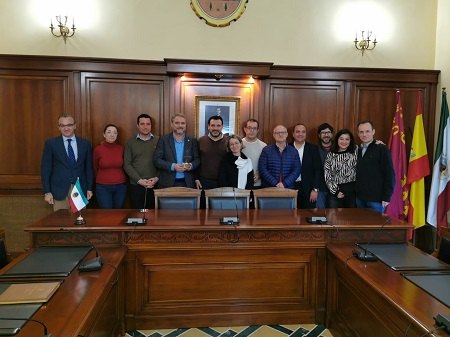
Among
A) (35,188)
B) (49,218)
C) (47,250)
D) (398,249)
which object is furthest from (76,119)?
(398,249)

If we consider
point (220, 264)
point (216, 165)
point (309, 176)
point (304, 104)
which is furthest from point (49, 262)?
point (304, 104)

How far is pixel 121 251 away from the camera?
215 cm

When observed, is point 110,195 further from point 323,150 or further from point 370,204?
point 370,204

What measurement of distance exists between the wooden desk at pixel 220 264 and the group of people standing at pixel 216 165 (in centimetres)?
91

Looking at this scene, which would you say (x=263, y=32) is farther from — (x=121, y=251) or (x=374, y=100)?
(x=121, y=251)

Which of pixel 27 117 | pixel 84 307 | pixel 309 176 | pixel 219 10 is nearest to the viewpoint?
pixel 84 307

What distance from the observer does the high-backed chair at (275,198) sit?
308cm

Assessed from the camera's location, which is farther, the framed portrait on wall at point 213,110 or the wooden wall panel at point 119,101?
the framed portrait on wall at point 213,110

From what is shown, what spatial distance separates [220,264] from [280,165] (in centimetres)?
150

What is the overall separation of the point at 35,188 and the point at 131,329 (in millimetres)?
2428

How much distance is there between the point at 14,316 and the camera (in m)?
1.27

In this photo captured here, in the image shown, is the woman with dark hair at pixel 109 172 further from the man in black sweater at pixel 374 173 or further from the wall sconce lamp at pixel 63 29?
the man in black sweater at pixel 374 173

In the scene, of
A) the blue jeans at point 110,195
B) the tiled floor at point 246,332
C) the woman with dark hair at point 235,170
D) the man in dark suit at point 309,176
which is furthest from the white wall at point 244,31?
the tiled floor at point 246,332

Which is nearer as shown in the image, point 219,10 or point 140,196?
point 140,196
